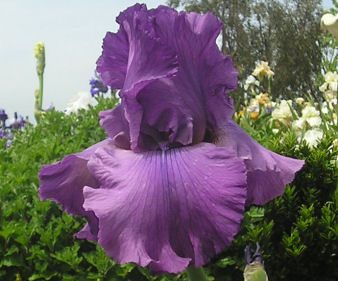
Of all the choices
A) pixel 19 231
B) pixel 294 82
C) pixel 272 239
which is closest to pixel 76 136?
pixel 19 231

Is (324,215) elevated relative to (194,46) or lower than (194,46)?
lower

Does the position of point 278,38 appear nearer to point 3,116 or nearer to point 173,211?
point 3,116

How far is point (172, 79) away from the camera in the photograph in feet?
3.94

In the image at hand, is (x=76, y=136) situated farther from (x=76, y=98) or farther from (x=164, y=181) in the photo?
(x=164, y=181)

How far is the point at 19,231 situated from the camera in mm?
2908

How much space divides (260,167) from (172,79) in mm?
249

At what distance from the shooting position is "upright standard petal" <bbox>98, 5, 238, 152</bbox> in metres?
1.18

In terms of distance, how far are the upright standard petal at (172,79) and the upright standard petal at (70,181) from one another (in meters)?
0.12

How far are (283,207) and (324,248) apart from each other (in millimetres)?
294

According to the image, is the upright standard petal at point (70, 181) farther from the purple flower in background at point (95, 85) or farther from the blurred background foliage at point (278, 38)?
the blurred background foliage at point (278, 38)

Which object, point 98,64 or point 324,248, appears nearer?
point 98,64

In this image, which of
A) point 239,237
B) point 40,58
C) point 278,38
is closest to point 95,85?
point 40,58

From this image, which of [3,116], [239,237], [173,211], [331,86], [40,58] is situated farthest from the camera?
[3,116]

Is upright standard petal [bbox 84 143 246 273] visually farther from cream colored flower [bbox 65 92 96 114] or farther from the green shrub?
cream colored flower [bbox 65 92 96 114]
